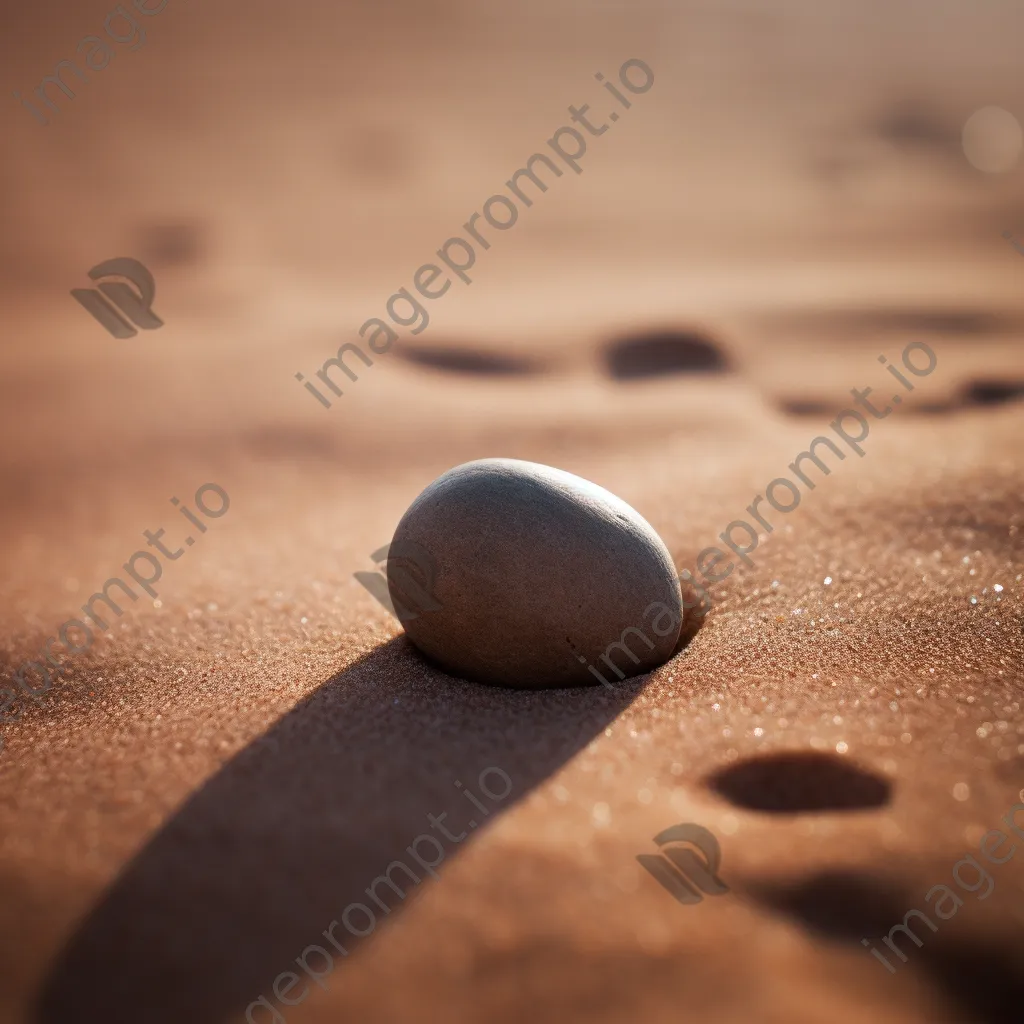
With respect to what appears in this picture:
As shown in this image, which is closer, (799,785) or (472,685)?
(799,785)

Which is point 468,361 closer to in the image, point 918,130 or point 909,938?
point 909,938

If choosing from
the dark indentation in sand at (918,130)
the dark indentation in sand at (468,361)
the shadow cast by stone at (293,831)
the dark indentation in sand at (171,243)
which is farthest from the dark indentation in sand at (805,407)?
the dark indentation in sand at (918,130)

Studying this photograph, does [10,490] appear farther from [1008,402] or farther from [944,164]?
[944,164]

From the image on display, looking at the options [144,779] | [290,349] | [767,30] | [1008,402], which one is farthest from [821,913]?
[767,30]

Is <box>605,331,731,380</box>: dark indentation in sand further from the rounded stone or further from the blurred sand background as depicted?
the rounded stone

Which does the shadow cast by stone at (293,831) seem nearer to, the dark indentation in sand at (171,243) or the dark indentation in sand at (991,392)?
the dark indentation in sand at (991,392)

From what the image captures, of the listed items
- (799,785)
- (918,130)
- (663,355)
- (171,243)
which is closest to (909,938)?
(799,785)
